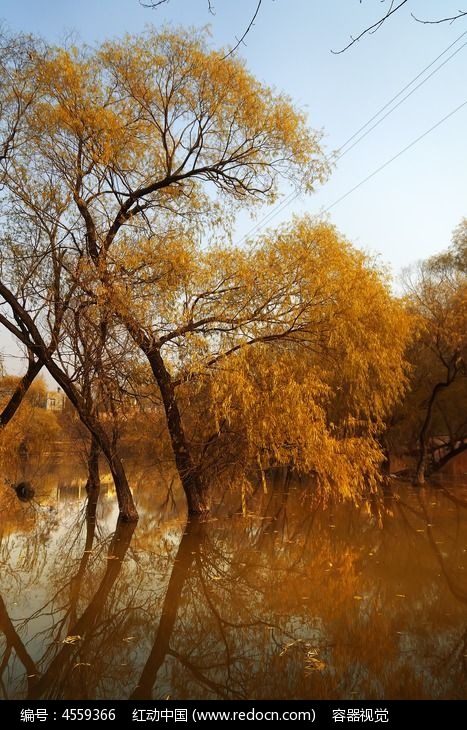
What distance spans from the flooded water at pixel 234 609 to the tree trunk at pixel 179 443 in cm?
67

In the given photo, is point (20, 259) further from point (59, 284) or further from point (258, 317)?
point (258, 317)

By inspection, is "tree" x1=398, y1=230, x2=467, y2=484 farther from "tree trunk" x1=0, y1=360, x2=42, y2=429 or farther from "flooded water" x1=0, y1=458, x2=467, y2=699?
"tree trunk" x1=0, y1=360, x2=42, y2=429

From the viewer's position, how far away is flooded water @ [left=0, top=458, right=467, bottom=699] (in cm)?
378

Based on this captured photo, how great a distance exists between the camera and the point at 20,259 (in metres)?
10.4

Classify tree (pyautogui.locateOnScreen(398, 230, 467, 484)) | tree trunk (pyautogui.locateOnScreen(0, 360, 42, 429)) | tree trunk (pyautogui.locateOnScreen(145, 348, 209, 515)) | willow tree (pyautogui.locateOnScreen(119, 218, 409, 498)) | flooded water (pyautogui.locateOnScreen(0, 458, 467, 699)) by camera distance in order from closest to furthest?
flooded water (pyautogui.locateOnScreen(0, 458, 467, 699)), willow tree (pyautogui.locateOnScreen(119, 218, 409, 498)), tree trunk (pyautogui.locateOnScreen(145, 348, 209, 515)), tree trunk (pyautogui.locateOnScreen(0, 360, 42, 429)), tree (pyautogui.locateOnScreen(398, 230, 467, 484))

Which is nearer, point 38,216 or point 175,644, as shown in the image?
point 175,644

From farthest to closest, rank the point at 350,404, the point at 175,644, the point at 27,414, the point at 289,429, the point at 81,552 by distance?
the point at 27,414, the point at 350,404, the point at 289,429, the point at 81,552, the point at 175,644

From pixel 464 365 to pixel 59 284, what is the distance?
12.3 m

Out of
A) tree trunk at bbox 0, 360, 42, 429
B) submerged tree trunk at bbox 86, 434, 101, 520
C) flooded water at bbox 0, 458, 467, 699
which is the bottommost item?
flooded water at bbox 0, 458, 467, 699

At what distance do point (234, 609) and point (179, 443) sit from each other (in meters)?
5.23

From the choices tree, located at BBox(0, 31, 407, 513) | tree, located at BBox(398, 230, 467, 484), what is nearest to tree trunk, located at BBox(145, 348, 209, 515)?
tree, located at BBox(0, 31, 407, 513)

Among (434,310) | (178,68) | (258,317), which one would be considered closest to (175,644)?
(258,317)

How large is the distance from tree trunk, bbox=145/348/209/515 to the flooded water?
673 millimetres

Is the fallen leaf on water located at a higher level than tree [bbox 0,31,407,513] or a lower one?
lower
